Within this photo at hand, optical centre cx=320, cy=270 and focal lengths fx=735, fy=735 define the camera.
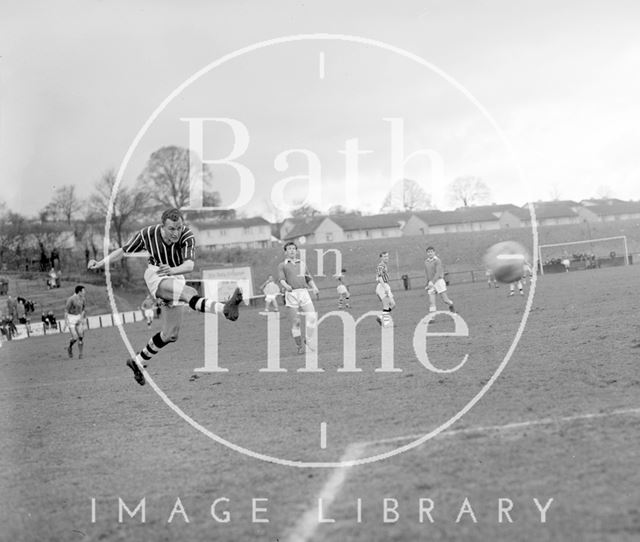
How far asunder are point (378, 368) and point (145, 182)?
942 inches

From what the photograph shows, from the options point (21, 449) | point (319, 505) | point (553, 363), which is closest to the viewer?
point (319, 505)

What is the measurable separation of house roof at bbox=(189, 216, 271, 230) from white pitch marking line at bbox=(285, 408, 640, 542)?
61135 mm

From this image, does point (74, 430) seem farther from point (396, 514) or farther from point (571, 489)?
point (571, 489)

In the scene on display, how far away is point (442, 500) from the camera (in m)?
5.30

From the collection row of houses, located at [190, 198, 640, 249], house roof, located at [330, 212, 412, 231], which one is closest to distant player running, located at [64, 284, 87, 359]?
row of houses, located at [190, 198, 640, 249]

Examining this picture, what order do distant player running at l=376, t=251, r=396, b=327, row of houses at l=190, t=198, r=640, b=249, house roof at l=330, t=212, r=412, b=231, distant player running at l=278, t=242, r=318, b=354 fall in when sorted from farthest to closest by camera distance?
house roof at l=330, t=212, r=412, b=231
row of houses at l=190, t=198, r=640, b=249
distant player running at l=376, t=251, r=396, b=327
distant player running at l=278, t=242, r=318, b=354

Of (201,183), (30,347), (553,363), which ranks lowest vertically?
(30,347)

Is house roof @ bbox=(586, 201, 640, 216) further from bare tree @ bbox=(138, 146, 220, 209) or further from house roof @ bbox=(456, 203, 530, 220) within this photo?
bare tree @ bbox=(138, 146, 220, 209)

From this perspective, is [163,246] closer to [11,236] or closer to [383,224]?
[11,236]

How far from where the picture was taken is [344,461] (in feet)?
21.5

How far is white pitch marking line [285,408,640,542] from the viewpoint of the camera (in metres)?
4.96

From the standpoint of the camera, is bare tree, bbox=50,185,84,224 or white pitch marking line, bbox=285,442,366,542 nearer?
white pitch marking line, bbox=285,442,366,542

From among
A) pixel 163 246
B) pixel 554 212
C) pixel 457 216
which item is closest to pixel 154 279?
pixel 163 246

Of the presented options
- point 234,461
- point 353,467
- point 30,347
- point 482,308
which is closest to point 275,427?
point 234,461
